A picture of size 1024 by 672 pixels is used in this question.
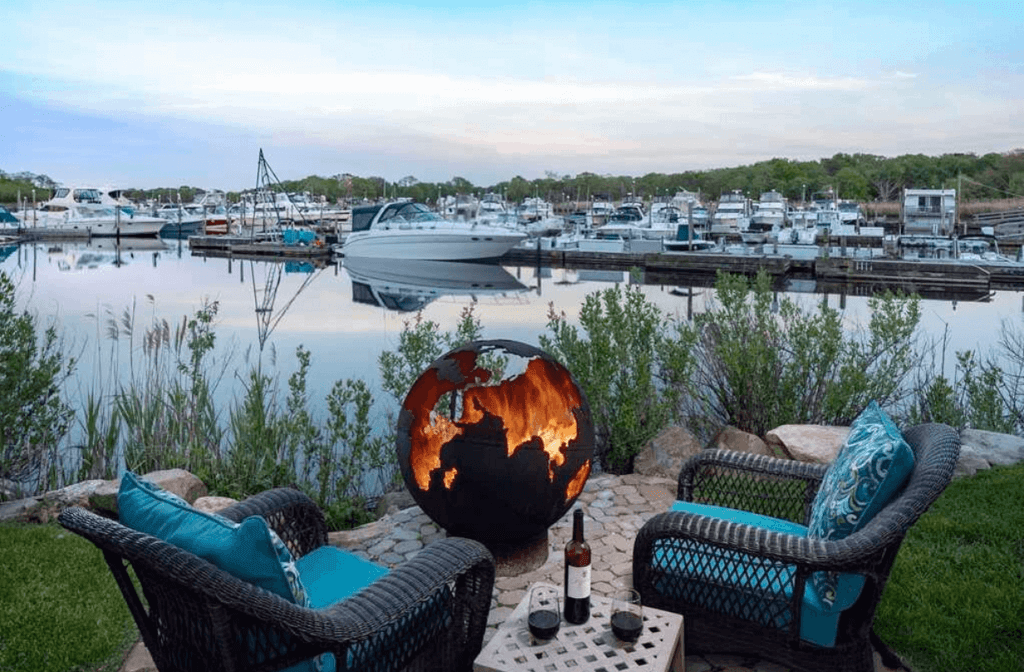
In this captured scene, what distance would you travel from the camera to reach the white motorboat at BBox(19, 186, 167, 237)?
44.0 meters

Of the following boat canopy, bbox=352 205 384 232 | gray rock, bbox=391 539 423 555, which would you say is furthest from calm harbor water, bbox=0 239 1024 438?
gray rock, bbox=391 539 423 555

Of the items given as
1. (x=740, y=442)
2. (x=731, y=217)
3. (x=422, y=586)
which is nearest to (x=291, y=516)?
(x=422, y=586)

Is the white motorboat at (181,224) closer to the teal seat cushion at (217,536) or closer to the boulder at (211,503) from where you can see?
the boulder at (211,503)

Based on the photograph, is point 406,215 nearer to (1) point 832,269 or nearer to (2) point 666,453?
(1) point 832,269

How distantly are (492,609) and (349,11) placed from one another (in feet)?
40.4

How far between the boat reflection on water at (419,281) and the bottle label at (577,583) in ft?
59.1

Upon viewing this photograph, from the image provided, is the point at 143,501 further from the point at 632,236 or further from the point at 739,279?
the point at 632,236

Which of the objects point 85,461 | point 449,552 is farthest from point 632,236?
point 449,552

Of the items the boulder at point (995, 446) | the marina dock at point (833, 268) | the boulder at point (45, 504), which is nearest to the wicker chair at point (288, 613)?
the boulder at point (45, 504)

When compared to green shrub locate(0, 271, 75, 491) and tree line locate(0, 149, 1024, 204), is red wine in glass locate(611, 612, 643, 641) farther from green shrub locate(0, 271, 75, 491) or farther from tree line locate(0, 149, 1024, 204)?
tree line locate(0, 149, 1024, 204)

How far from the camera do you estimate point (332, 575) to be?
2859 millimetres

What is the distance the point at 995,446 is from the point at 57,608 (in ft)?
19.0

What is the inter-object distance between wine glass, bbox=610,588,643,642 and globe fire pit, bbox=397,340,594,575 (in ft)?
3.37

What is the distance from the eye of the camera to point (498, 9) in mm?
12891
